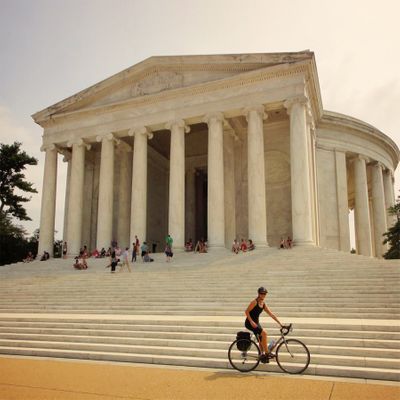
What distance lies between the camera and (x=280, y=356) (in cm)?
1177

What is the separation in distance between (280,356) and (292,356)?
49 centimetres

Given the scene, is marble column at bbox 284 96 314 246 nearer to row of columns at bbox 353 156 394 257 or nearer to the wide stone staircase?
the wide stone staircase

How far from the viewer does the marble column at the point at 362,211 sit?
46.6 m

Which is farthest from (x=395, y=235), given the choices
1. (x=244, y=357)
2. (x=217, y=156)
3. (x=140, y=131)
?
(x=244, y=357)

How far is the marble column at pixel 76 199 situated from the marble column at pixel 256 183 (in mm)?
18137

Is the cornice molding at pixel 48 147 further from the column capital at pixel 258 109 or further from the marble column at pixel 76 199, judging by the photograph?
the column capital at pixel 258 109

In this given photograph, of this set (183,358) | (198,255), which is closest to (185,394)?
(183,358)

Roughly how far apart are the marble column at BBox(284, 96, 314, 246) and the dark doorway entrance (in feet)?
67.2

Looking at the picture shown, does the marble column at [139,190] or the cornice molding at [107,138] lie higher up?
the cornice molding at [107,138]

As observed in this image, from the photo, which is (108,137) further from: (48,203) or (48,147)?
(48,203)

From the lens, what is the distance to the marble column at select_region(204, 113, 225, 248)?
34281 mm

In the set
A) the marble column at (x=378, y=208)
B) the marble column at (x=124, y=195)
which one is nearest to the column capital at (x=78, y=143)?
the marble column at (x=124, y=195)

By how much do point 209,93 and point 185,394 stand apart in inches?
1212

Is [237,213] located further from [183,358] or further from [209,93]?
[183,358]
